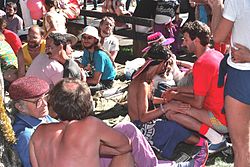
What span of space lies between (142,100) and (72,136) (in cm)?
157

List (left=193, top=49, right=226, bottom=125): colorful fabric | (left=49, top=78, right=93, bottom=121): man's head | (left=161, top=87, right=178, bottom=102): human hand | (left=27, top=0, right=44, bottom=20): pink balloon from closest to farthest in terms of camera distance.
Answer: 1. (left=49, top=78, right=93, bottom=121): man's head
2. (left=193, top=49, right=226, bottom=125): colorful fabric
3. (left=161, top=87, right=178, bottom=102): human hand
4. (left=27, top=0, right=44, bottom=20): pink balloon

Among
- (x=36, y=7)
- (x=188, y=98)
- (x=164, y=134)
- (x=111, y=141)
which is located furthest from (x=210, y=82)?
(x=36, y=7)

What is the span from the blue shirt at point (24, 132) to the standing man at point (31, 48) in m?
2.39

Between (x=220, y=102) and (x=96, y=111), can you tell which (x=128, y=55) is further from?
(x=220, y=102)

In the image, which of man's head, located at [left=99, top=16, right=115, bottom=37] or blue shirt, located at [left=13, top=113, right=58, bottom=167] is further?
man's head, located at [left=99, top=16, right=115, bottom=37]

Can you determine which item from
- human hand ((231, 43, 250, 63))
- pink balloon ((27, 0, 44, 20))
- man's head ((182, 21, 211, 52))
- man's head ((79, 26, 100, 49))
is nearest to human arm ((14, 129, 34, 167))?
human hand ((231, 43, 250, 63))

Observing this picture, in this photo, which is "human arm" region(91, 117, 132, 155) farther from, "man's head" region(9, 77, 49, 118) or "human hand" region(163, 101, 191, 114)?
"human hand" region(163, 101, 191, 114)

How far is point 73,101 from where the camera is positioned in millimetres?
2984

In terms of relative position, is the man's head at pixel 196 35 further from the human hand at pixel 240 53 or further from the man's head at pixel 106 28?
the man's head at pixel 106 28

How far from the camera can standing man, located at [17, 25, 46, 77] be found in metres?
5.85

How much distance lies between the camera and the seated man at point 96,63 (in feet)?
19.6

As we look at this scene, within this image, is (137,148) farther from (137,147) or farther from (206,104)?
(206,104)

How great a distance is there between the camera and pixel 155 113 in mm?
4348

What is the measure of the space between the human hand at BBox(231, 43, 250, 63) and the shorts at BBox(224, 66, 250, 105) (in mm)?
91
